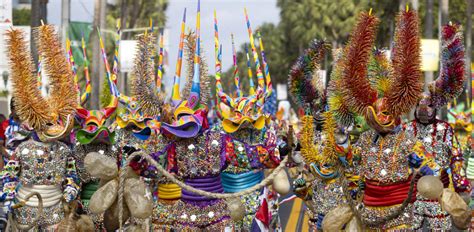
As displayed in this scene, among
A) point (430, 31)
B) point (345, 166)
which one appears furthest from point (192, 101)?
point (430, 31)

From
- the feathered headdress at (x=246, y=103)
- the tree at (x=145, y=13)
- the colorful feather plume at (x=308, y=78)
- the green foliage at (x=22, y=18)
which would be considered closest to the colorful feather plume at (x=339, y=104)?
the feathered headdress at (x=246, y=103)

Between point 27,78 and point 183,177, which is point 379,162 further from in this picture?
point 27,78

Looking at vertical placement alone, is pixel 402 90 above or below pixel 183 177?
above

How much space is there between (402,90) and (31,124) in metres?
3.65

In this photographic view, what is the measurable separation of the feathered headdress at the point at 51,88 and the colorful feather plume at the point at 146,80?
Result: 0.70m

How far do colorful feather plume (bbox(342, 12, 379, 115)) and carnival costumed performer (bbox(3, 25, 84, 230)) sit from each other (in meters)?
2.84

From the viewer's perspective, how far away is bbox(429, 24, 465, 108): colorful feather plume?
9.29 metres

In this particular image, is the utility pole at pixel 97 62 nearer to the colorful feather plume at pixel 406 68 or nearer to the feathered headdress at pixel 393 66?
the feathered headdress at pixel 393 66

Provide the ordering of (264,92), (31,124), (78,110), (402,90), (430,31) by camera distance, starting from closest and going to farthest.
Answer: (402,90) → (31,124) → (78,110) → (264,92) → (430,31)

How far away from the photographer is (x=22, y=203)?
9180 millimetres

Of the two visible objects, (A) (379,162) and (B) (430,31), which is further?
(B) (430,31)

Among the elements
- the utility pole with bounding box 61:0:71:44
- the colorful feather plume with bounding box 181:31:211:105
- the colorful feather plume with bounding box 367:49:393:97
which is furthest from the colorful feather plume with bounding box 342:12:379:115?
the utility pole with bounding box 61:0:71:44

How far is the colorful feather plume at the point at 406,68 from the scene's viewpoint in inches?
340

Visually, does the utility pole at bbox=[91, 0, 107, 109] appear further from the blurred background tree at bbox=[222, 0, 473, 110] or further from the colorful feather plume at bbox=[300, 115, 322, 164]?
the blurred background tree at bbox=[222, 0, 473, 110]
